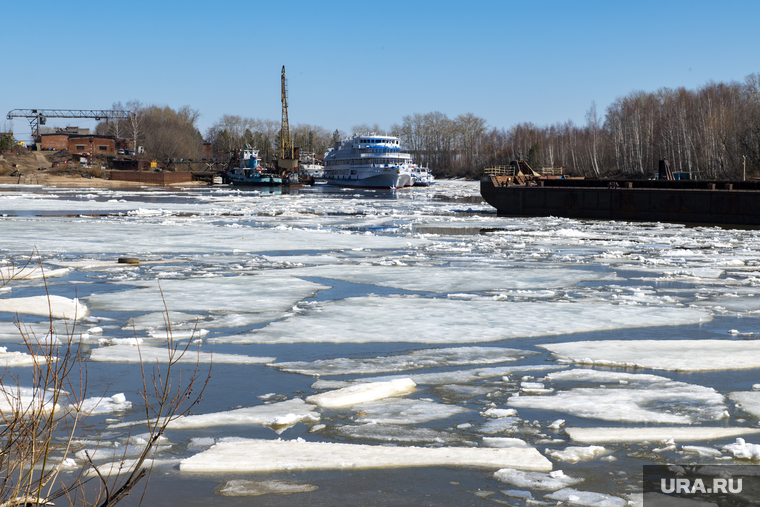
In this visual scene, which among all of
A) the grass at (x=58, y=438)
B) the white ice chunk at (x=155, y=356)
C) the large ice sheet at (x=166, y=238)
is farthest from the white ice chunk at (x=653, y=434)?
the large ice sheet at (x=166, y=238)

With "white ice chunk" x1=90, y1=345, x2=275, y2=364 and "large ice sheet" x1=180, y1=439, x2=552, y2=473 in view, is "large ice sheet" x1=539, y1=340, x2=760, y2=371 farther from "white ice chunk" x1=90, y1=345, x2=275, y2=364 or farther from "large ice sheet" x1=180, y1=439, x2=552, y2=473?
"white ice chunk" x1=90, y1=345, x2=275, y2=364

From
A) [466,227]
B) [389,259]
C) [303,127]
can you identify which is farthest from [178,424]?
[303,127]

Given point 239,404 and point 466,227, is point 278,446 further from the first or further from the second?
point 466,227


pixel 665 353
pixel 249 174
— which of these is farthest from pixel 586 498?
pixel 249 174

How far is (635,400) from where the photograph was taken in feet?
18.2

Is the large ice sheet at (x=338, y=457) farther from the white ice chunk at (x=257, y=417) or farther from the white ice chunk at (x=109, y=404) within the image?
the white ice chunk at (x=109, y=404)

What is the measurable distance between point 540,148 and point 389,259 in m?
101

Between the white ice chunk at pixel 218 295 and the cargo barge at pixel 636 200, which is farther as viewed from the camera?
the cargo barge at pixel 636 200

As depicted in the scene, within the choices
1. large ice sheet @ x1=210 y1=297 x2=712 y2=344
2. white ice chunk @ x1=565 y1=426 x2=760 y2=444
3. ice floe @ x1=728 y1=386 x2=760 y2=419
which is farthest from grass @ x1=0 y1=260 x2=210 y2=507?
ice floe @ x1=728 y1=386 x2=760 y2=419

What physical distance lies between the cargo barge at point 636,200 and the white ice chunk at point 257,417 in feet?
90.5

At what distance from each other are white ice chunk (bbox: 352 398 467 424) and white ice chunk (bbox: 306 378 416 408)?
0.28 feet

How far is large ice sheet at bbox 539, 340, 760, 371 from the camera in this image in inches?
260

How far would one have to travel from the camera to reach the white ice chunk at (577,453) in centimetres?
435

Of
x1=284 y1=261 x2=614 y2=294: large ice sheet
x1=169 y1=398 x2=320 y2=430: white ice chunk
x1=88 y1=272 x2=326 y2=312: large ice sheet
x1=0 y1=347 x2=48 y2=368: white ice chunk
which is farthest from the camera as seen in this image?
x1=284 y1=261 x2=614 y2=294: large ice sheet
